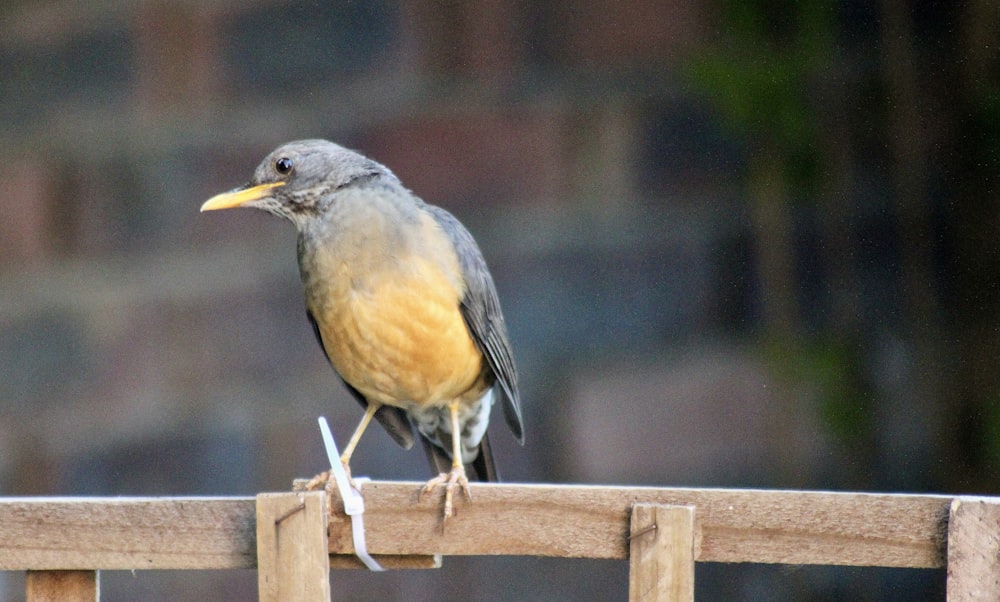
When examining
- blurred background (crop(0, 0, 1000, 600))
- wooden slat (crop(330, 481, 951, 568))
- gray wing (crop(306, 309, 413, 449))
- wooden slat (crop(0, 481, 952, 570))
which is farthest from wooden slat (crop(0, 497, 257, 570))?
blurred background (crop(0, 0, 1000, 600))

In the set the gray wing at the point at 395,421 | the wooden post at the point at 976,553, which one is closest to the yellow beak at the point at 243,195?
the gray wing at the point at 395,421

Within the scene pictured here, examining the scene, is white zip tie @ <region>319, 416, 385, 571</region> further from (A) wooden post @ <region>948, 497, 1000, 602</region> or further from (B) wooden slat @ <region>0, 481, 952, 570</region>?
(A) wooden post @ <region>948, 497, 1000, 602</region>

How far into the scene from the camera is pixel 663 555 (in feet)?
5.15

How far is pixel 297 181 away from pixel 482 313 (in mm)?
386

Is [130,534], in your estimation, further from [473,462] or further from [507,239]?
[507,239]

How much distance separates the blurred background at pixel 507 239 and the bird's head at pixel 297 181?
90 cm

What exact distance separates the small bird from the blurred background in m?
0.85

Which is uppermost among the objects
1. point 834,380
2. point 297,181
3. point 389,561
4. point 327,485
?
point 297,181

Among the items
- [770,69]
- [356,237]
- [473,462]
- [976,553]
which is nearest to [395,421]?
[473,462]

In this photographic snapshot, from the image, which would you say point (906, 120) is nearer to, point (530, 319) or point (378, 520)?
point (530, 319)

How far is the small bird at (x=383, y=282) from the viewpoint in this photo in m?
2.34

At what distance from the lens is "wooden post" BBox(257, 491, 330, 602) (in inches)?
66.0

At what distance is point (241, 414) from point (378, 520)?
5.61 ft

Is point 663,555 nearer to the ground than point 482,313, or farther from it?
nearer to the ground
